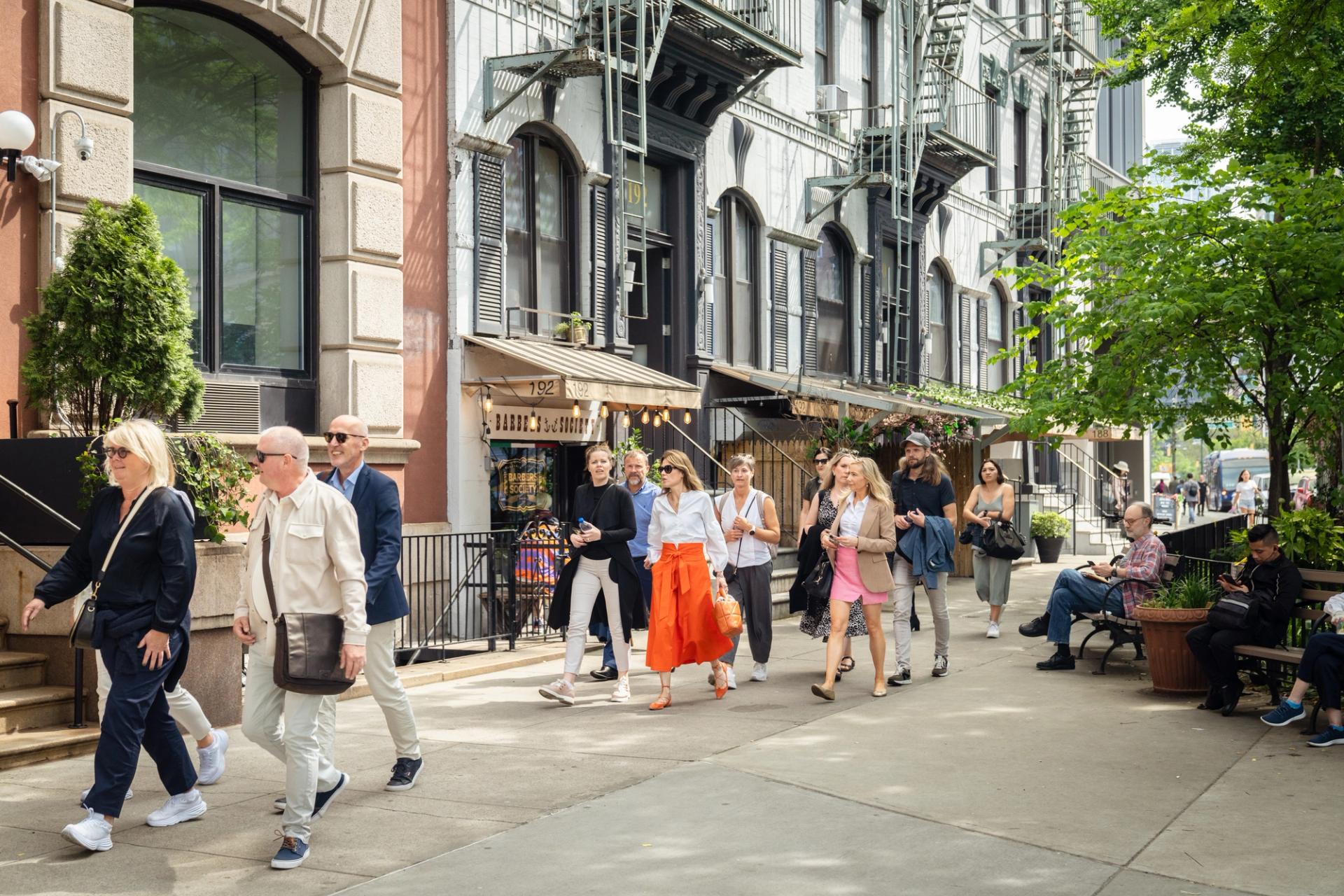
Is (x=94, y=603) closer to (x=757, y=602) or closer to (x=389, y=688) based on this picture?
(x=389, y=688)

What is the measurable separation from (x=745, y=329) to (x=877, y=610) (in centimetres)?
1028

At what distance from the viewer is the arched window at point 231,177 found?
12109mm

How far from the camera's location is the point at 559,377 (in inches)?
546

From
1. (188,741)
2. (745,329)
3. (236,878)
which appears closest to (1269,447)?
(745,329)

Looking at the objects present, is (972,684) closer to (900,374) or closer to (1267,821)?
(1267,821)

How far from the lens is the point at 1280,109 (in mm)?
17578

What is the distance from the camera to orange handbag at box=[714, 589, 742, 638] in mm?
9977

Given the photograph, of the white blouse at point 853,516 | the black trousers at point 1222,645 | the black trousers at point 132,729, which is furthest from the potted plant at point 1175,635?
the black trousers at point 132,729

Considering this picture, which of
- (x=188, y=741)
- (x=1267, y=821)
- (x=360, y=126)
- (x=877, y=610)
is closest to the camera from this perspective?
(x=1267, y=821)

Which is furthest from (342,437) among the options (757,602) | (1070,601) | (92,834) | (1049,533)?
(1049,533)

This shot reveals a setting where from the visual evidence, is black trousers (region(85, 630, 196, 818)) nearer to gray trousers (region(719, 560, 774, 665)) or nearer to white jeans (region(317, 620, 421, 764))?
white jeans (region(317, 620, 421, 764))

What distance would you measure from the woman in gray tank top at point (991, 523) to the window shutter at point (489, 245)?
214 inches

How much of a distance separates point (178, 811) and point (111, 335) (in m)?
4.32

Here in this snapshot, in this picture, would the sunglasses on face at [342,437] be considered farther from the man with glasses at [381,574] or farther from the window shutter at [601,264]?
the window shutter at [601,264]
